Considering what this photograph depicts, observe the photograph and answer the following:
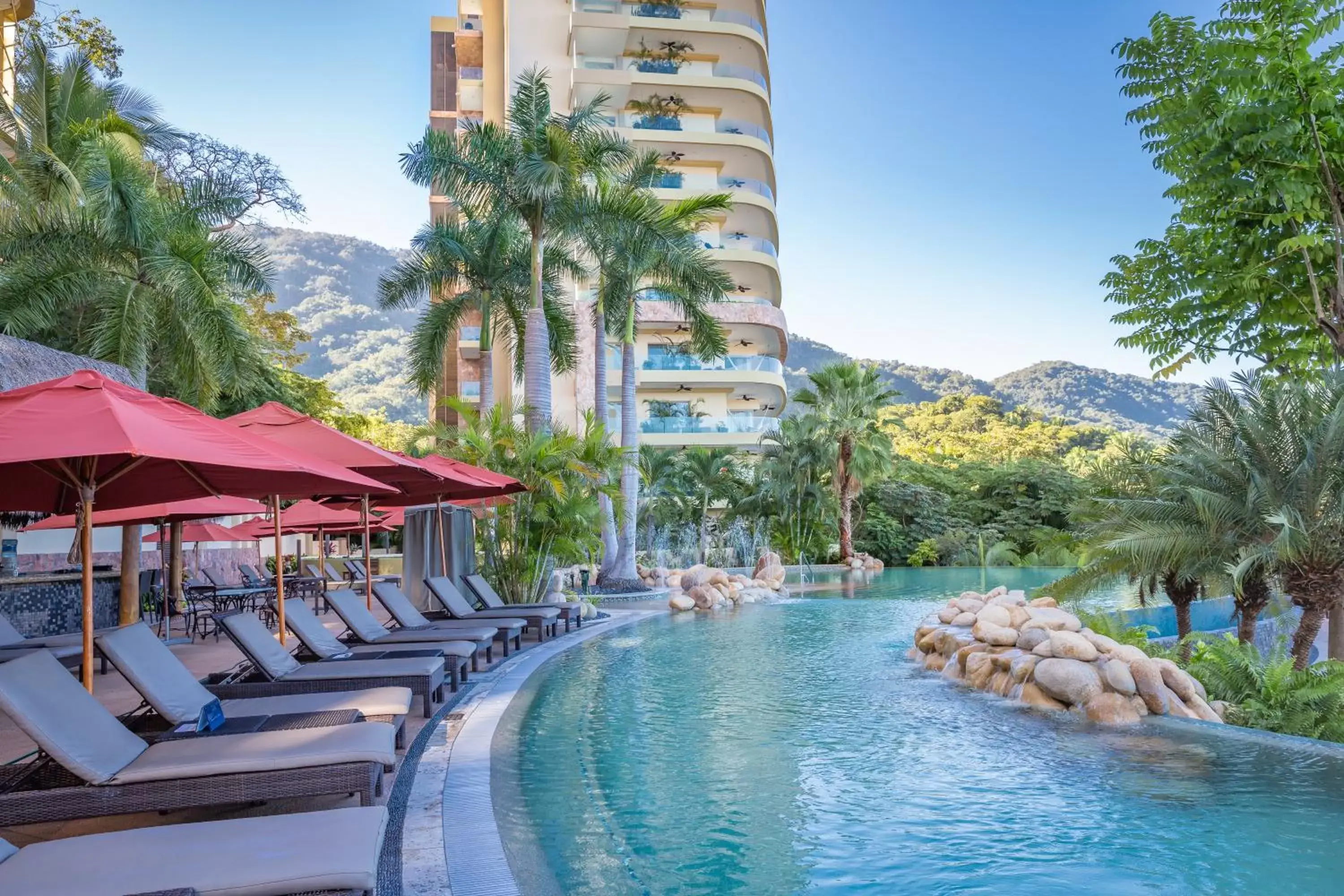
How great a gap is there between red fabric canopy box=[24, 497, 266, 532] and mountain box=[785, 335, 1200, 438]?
8404 cm

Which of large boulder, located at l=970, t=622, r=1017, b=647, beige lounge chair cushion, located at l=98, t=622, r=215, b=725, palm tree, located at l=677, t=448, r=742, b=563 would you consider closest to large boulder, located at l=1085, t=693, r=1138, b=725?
large boulder, located at l=970, t=622, r=1017, b=647

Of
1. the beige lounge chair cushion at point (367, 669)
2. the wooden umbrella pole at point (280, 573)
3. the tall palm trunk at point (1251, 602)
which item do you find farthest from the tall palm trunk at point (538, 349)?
the tall palm trunk at point (1251, 602)

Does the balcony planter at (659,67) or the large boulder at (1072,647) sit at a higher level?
the balcony planter at (659,67)

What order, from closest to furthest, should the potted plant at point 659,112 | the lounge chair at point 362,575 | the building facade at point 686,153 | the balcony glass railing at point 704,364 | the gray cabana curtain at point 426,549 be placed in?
the gray cabana curtain at point 426,549 → the lounge chair at point 362,575 → the balcony glass railing at point 704,364 → the building facade at point 686,153 → the potted plant at point 659,112

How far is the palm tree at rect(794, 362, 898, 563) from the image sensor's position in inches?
1234

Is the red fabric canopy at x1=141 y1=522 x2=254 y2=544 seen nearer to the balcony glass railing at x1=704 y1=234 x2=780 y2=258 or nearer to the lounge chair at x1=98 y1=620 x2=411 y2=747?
the lounge chair at x1=98 y1=620 x2=411 y2=747

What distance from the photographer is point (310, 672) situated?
6988 millimetres

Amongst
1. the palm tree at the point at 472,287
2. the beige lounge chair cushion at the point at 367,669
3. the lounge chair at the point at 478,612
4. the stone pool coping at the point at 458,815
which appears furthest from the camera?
the palm tree at the point at 472,287

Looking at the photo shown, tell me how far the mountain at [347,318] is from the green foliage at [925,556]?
5583 cm

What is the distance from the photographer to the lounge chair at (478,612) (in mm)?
11359

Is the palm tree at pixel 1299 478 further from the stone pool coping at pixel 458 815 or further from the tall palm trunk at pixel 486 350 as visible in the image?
the tall palm trunk at pixel 486 350

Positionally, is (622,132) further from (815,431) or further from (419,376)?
(419,376)

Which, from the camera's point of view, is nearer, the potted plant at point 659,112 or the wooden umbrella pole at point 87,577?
the wooden umbrella pole at point 87,577

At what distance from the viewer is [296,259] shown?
11288cm
